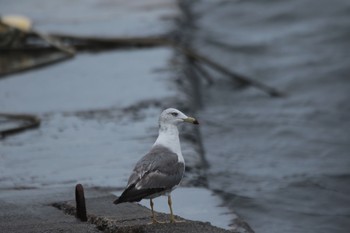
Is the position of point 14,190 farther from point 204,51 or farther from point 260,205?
point 204,51

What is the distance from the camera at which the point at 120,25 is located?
41.4ft

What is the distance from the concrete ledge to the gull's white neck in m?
0.35

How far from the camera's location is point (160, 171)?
5.19 meters

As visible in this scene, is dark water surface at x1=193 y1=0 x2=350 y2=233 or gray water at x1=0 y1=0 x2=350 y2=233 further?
dark water surface at x1=193 y1=0 x2=350 y2=233

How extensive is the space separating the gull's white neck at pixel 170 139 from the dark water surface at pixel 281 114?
1659 millimetres

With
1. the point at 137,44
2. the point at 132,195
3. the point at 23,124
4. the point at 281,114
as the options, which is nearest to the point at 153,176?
the point at 132,195

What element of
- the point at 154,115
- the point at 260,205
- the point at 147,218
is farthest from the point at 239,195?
the point at 147,218

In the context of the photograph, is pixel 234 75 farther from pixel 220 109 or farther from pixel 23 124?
pixel 23 124

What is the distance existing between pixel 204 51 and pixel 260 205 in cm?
613

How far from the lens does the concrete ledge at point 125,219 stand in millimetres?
5082

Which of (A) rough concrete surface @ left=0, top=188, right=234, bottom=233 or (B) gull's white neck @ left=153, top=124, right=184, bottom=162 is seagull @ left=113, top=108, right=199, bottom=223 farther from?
(A) rough concrete surface @ left=0, top=188, right=234, bottom=233

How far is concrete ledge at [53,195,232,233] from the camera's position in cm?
508

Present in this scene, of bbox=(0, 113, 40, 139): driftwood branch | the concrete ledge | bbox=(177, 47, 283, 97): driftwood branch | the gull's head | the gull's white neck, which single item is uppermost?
bbox=(177, 47, 283, 97): driftwood branch

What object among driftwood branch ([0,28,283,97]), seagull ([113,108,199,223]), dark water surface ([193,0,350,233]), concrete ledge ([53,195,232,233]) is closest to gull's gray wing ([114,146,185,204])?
seagull ([113,108,199,223])
